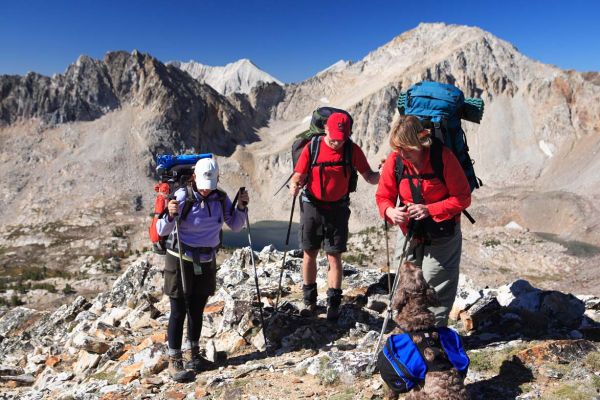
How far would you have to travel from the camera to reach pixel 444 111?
508 centimetres

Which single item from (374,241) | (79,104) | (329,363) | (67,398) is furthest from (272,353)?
(79,104)

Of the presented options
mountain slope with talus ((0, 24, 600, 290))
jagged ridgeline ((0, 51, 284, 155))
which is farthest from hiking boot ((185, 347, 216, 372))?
jagged ridgeline ((0, 51, 284, 155))

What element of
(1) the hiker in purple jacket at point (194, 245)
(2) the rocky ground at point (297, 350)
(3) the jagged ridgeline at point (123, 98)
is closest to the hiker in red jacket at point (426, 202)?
(2) the rocky ground at point (297, 350)

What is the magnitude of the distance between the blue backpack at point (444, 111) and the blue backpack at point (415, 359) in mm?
2041

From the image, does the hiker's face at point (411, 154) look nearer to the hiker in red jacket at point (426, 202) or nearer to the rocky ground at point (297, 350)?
the hiker in red jacket at point (426, 202)

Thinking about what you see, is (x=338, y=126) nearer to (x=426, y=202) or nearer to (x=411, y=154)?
(x=411, y=154)

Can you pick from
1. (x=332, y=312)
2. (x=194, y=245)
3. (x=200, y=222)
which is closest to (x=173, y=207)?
(x=200, y=222)

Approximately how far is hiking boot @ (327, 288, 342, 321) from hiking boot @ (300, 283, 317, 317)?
0.41 meters

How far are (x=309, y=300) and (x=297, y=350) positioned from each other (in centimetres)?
103

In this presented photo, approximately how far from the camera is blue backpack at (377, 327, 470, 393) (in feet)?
12.9

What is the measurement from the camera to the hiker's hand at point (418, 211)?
4.68 metres

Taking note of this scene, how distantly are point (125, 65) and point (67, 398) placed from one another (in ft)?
327

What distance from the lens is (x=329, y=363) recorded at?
18.9 ft

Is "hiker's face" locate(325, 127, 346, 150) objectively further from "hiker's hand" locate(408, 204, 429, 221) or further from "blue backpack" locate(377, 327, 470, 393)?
"blue backpack" locate(377, 327, 470, 393)
